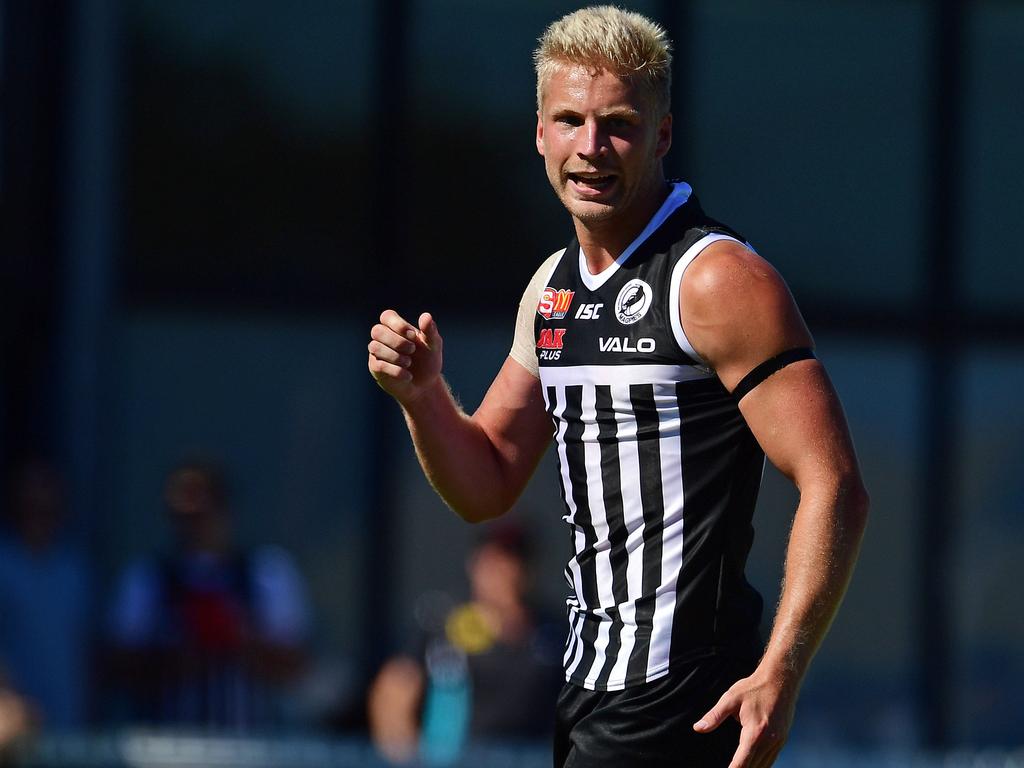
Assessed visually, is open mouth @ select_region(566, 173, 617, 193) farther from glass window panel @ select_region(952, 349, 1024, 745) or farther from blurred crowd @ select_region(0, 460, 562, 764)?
glass window panel @ select_region(952, 349, 1024, 745)

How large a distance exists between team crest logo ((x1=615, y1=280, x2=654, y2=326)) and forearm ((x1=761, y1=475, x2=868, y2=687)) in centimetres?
47

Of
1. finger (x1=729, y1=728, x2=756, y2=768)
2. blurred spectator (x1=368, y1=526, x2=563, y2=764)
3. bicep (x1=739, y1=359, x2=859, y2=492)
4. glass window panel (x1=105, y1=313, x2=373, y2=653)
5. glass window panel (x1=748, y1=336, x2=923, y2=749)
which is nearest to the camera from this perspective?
finger (x1=729, y1=728, x2=756, y2=768)

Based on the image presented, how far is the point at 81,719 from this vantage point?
8.41 meters

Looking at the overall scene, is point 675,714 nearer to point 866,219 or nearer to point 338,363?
point 338,363

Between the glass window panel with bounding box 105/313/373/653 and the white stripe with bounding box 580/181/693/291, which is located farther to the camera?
the glass window panel with bounding box 105/313/373/653

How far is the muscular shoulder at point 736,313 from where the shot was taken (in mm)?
3123

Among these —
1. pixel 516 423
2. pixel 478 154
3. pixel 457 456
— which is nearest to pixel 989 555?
pixel 478 154

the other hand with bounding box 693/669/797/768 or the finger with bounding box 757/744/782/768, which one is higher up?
the other hand with bounding box 693/669/797/768

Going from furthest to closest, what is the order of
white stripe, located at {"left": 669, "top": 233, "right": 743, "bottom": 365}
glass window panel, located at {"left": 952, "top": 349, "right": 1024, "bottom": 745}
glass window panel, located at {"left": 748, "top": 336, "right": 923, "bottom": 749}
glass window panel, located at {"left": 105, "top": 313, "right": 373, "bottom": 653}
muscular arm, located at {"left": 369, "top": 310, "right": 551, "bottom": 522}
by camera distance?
glass window panel, located at {"left": 952, "top": 349, "right": 1024, "bottom": 745} < glass window panel, located at {"left": 748, "top": 336, "right": 923, "bottom": 749} < glass window panel, located at {"left": 105, "top": 313, "right": 373, "bottom": 653} < muscular arm, located at {"left": 369, "top": 310, "right": 551, "bottom": 522} < white stripe, located at {"left": 669, "top": 233, "right": 743, "bottom": 365}

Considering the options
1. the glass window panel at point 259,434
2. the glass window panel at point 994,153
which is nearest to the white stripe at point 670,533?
the glass window panel at point 259,434

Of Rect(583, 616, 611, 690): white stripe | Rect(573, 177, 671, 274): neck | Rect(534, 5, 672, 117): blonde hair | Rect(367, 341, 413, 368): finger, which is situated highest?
Rect(534, 5, 672, 117): blonde hair

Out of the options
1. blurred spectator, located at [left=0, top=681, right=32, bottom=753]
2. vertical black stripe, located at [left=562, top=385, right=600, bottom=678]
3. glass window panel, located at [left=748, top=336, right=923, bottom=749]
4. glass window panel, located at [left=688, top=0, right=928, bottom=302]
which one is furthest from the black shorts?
glass window panel, located at [left=688, top=0, right=928, bottom=302]

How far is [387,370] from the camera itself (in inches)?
138

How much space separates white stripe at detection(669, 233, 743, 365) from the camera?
10.5ft
